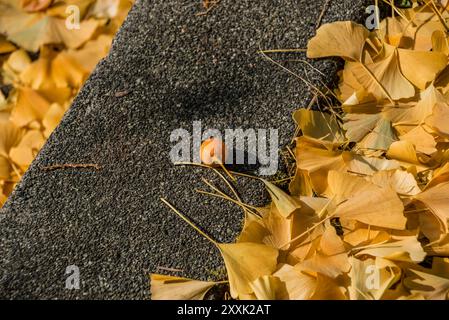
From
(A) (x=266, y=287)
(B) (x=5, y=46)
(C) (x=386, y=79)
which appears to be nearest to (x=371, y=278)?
(A) (x=266, y=287)

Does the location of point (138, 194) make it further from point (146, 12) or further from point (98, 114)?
point (146, 12)

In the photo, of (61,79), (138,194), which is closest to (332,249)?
(138,194)

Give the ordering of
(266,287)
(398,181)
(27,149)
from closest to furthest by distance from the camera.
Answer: (266,287) → (398,181) → (27,149)

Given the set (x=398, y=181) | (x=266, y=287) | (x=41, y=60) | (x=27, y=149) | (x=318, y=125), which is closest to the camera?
(x=266, y=287)

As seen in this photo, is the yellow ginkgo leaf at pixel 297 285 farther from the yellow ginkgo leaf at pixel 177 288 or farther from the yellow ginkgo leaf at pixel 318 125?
the yellow ginkgo leaf at pixel 318 125

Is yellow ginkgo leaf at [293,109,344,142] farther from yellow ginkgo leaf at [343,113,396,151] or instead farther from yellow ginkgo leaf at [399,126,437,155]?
yellow ginkgo leaf at [399,126,437,155]

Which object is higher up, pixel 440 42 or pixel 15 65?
pixel 15 65

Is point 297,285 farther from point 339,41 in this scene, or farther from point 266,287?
point 339,41
